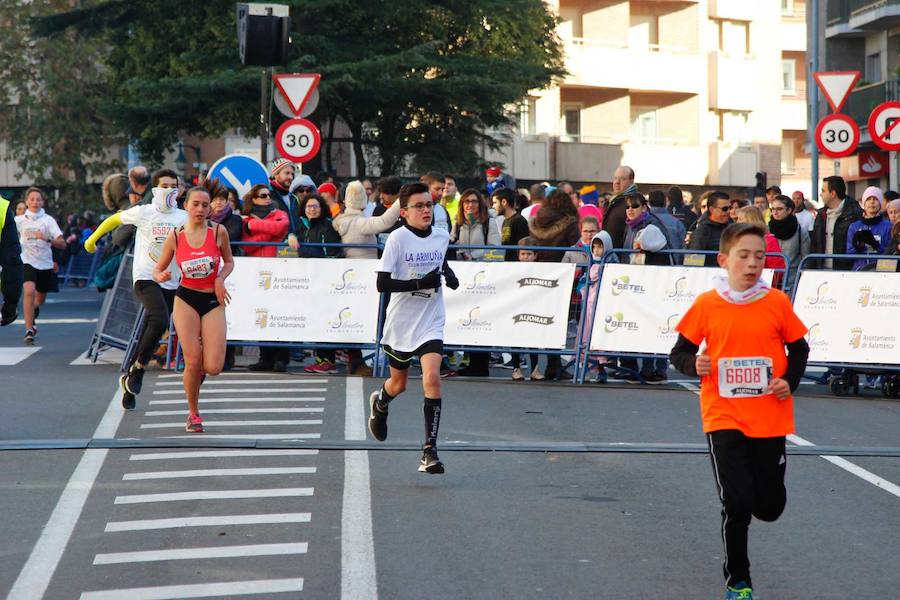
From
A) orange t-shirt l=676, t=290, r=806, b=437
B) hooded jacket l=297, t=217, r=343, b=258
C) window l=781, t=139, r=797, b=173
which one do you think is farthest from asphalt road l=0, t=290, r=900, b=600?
window l=781, t=139, r=797, b=173

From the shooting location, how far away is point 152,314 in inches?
563

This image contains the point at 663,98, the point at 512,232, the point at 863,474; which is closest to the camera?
the point at 863,474

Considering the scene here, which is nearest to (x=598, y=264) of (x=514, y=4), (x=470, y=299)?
(x=470, y=299)

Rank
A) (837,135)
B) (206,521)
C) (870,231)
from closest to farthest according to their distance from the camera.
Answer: (206,521) < (870,231) < (837,135)

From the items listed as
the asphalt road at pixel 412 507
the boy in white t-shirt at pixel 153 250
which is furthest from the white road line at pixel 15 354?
the asphalt road at pixel 412 507

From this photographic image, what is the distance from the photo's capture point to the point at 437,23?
1411 inches

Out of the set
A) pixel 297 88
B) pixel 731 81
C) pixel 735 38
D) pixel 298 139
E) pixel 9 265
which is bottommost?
pixel 9 265

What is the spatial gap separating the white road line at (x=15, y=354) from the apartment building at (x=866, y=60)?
87.0 ft

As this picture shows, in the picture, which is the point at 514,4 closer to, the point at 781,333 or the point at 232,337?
the point at 232,337

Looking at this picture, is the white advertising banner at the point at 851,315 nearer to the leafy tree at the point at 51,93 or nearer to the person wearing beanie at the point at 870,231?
the person wearing beanie at the point at 870,231

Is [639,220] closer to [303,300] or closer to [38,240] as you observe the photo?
[303,300]

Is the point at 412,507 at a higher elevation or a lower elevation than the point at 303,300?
lower

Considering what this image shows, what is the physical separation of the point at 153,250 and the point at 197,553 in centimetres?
695

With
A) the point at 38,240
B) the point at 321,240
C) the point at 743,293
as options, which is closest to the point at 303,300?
the point at 321,240
